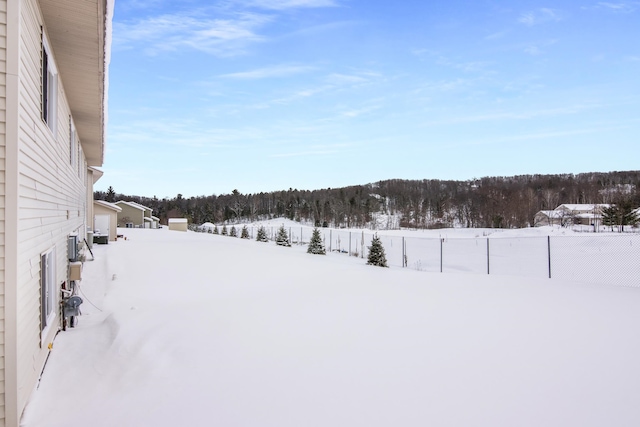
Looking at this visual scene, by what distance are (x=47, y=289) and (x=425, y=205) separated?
65754 mm

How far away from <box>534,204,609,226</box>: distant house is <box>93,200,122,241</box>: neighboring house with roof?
49.3 metres

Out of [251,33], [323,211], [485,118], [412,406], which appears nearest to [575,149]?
[485,118]

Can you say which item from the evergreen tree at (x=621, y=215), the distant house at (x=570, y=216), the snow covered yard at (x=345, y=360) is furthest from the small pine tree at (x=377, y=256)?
the distant house at (x=570, y=216)

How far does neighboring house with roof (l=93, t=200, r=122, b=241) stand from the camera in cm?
2006

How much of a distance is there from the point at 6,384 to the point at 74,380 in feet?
3.98

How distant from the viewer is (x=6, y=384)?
2697mm

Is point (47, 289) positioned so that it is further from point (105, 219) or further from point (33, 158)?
point (105, 219)

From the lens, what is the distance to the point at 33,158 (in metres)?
3.44

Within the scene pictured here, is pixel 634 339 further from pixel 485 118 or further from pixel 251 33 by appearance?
pixel 485 118

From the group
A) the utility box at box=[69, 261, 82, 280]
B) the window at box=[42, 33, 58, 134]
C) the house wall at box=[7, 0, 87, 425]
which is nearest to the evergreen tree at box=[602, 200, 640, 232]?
the utility box at box=[69, 261, 82, 280]

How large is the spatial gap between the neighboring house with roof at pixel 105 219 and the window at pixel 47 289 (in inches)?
663

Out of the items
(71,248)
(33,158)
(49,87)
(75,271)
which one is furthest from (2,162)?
(71,248)

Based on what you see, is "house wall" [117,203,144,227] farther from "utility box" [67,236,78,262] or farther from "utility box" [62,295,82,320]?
"utility box" [62,295,82,320]

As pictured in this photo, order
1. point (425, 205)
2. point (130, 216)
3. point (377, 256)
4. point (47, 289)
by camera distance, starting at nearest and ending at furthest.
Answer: point (47, 289) < point (377, 256) < point (130, 216) < point (425, 205)
